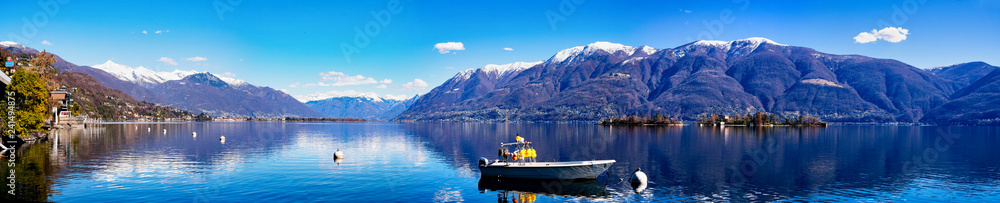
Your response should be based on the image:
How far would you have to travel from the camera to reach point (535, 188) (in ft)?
153

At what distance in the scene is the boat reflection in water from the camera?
43562 mm

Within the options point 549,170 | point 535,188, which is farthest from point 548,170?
point 535,188

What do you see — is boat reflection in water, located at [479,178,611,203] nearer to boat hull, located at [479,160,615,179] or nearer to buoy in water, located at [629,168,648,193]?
boat hull, located at [479,160,615,179]

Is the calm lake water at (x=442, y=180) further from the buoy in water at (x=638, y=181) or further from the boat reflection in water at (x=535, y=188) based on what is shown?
the buoy in water at (x=638, y=181)

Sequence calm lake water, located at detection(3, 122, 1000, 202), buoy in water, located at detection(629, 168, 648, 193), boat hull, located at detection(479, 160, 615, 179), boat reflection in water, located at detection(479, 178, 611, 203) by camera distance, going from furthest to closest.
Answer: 1. boat hull, located at detection(479, 160, 615, 179)
2. buoy in water, located at detection(629, 168, 648, 193)
3. boat reflection in water, located at detection(479, 178, 611, 203)
4. calm lake water, located at detection(3, 122, 1000, 202)

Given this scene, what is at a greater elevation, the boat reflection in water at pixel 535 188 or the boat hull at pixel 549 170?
the boat hull at pixel 549 170

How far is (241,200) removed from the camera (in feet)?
128

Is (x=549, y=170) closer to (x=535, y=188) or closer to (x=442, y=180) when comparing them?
(x=535, y=188)

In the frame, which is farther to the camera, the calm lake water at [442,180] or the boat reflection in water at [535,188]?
the boat reflection in water at [535,188]

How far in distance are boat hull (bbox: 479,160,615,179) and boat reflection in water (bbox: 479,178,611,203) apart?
476mm

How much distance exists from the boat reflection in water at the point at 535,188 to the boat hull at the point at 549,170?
1.56 feet

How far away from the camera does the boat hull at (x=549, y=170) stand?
1935 inches

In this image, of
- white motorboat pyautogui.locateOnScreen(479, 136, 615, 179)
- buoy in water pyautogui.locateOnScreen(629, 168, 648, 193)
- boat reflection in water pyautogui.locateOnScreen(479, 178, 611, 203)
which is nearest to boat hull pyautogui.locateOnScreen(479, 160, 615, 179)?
white motorboat pyautogui.locateOnScreen(479, 136, 615, 179)

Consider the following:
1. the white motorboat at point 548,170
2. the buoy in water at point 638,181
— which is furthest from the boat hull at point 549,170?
the buoy in water at point 638,181
